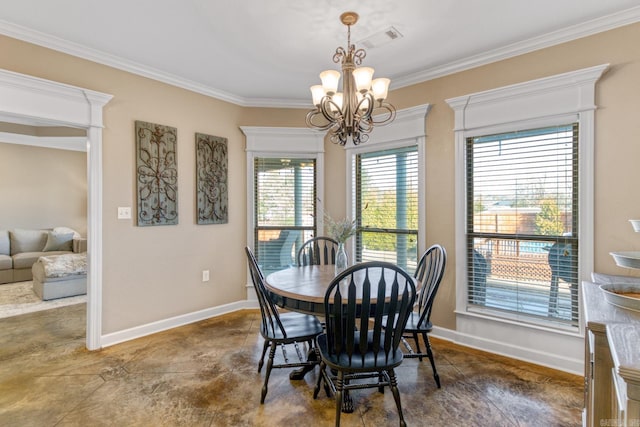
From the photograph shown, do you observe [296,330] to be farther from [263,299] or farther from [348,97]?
[348,97]

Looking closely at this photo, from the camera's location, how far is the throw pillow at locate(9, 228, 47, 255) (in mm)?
5949

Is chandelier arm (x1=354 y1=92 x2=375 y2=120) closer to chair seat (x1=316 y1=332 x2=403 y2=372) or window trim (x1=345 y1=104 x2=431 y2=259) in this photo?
window trim (x1=345 y1=104 x2=431 y2=259)

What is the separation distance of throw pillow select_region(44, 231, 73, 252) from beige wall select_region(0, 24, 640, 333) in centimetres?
417

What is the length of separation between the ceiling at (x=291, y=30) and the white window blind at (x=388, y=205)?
2.96 feet

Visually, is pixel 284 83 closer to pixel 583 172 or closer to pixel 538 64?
pixel 538 64

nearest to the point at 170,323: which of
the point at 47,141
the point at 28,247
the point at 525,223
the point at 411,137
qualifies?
the point at 411,137

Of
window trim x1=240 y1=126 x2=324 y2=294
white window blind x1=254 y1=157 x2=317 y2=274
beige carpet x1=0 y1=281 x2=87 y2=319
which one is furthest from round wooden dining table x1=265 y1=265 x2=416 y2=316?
beige carpet x1=0 y1=281 x2=87 y2=319

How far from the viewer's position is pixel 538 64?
Result: 2688mm

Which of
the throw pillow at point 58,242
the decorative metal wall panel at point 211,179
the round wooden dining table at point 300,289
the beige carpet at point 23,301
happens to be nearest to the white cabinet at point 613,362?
the round wooden dining table at point 300,289

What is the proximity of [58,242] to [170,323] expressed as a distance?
432cm

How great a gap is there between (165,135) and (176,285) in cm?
160

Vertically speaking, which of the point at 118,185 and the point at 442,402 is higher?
the point at 118,185

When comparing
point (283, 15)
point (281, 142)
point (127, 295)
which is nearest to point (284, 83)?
point (281, 142)

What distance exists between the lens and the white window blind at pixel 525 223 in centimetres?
260
